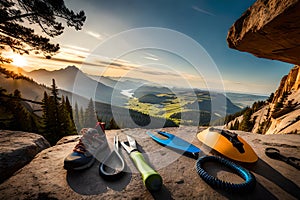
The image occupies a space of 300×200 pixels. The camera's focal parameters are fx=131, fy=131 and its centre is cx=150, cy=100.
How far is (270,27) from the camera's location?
252cm

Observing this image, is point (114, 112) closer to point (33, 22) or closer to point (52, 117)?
point (33, 22)

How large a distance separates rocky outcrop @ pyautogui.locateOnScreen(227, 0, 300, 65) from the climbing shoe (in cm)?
418

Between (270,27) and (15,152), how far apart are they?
569 centimetres

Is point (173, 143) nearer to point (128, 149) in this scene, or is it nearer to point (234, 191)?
point (128, 149)

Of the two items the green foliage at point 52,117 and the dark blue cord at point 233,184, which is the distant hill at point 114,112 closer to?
the green foliage at point 52,117

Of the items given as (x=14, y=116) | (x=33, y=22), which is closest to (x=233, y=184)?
(x=33, y=22)

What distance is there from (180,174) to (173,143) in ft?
→ 3.81

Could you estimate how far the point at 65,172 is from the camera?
2.38 metres

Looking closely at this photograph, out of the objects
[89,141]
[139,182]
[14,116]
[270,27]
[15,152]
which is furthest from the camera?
[14,116]

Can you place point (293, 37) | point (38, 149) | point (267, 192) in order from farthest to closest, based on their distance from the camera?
1. point (38, 149)
2. point (293, 37)
3. point (267, 192)

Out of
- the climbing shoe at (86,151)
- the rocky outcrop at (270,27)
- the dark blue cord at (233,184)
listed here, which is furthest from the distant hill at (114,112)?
the rocky outcrop at (270,27)

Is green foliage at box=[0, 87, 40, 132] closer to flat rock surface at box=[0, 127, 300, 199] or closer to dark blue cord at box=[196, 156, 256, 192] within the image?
flat rock surface at box=[0, 127, 300, 199]

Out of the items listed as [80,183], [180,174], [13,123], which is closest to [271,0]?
[180,174]

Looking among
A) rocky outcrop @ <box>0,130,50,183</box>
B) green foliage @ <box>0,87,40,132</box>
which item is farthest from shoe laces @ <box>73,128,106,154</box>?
green foliage @ <box>0,87,40,132</box>
